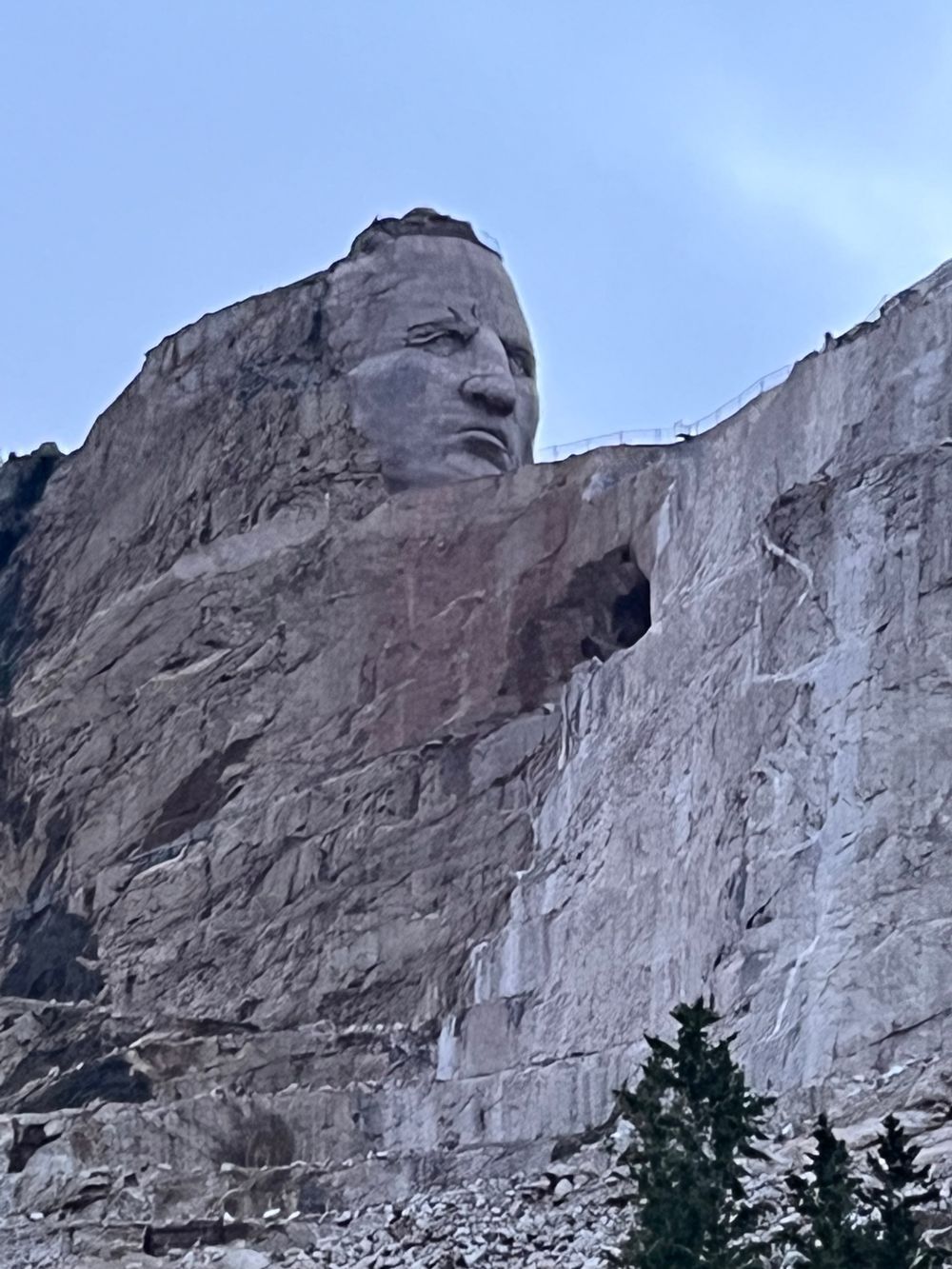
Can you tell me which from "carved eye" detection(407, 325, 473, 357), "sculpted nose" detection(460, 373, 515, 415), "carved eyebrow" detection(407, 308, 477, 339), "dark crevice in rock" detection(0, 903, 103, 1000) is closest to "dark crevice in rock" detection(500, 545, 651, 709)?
"sculpted nose" detection(460, 373, 515, 415)

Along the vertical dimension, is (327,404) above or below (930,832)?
above

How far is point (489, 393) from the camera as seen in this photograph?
4488 cm

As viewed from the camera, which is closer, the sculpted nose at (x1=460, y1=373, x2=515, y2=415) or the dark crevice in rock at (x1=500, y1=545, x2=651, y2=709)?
the dark crevice in rock at (x1=500, y1=545, x2=651, y2=709)

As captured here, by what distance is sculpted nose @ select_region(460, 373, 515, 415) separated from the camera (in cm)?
4484

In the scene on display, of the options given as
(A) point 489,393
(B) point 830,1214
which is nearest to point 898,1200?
(B) point 830,1214

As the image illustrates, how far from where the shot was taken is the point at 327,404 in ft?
147

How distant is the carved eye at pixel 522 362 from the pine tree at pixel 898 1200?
13.3 metres

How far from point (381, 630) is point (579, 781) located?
2.97 metres

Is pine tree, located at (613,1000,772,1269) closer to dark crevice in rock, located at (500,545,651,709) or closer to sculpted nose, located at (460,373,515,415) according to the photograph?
dark crevice in rock, located at (500,545,651,709)

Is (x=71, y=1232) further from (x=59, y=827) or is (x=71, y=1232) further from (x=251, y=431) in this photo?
(x=251, y=431)

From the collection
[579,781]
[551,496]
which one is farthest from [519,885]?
[551,496]

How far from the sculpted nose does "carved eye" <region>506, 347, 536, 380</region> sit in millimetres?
710

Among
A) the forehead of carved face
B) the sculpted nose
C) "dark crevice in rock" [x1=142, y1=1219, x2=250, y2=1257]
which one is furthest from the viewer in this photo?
the sculpted nose

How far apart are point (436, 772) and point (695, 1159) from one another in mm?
8857
